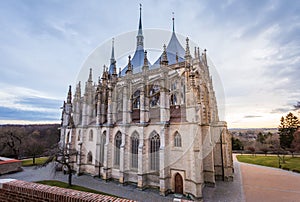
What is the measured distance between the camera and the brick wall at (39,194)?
3984 millimetres

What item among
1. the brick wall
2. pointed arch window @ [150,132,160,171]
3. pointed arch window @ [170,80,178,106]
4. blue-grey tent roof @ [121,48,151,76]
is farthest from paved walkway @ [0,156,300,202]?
blue-grey tent roof @ [121,48,151,76]

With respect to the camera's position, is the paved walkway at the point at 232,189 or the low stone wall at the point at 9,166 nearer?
the paved walkway at the point at 232,189

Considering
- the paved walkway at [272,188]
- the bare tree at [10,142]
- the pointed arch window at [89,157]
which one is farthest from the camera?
the bare tree at [10,142]

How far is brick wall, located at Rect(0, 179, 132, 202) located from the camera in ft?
13.1

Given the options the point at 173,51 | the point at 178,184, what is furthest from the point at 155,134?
the point at 173,51

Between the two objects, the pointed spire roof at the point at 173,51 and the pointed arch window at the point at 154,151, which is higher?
the pointed spire roof at the point at 173,51

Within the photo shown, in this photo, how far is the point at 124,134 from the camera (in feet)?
64.4

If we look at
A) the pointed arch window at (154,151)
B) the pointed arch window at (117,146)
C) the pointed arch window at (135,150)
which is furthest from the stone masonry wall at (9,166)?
the pointed arch window at (154,151)

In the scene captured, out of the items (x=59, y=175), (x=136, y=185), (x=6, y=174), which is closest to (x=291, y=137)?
(x=136, y=185)

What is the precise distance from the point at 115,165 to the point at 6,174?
1579 cm

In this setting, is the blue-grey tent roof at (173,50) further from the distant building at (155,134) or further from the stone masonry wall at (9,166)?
the stone masonry wall at (9,166)

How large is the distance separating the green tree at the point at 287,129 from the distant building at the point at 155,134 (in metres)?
32.9

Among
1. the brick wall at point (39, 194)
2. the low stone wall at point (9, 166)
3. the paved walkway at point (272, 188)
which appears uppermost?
the brick wall at point (39, 194)

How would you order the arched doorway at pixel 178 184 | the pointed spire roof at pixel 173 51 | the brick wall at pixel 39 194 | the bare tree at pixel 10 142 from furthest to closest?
the bare tree at pixel 10 142 → the pointed spire roof at pixel 173 51 → the arched doorway at pixel 178 184 → the brick wall at pixel 39 194
